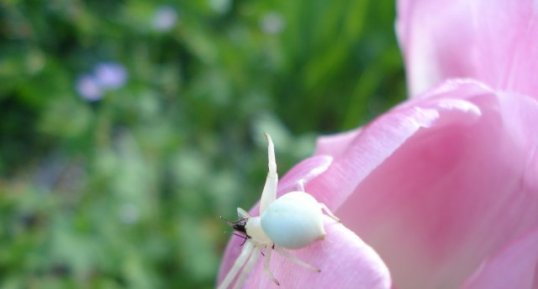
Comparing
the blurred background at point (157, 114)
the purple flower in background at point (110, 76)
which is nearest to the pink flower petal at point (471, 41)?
the blurred background at point (157, 114)

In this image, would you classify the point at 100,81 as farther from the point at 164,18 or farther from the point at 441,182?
the point at 441,182

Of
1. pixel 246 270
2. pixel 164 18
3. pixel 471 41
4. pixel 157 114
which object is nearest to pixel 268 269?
pixel 246 270

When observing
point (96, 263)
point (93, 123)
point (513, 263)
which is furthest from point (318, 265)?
point (93, 123)

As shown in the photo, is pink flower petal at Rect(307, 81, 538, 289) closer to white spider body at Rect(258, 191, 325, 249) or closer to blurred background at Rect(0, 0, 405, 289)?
white spider body at Rect(258, 191, 325, 249)

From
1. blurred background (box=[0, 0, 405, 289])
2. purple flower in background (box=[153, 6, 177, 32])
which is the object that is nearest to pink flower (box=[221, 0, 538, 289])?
blurred background (box=[0, 0, 405, 289])

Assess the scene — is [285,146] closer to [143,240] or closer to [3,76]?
[143,240]

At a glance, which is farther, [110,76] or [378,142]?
[110,76]
